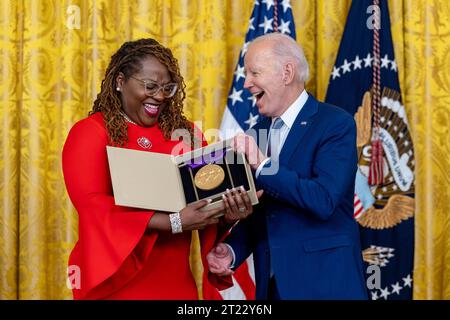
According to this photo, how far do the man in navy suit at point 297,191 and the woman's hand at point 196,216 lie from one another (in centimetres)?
7

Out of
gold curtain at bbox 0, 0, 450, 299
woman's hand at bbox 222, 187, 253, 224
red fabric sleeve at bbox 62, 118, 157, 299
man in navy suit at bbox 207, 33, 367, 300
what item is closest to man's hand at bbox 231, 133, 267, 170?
man in navy suit at bbox 207, 33, 367, 300

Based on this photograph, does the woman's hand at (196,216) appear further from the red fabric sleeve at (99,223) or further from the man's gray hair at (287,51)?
the man's gray hair at (287,51)

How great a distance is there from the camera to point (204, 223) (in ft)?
7.80

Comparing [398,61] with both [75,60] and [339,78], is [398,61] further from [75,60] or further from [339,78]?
[75,60]

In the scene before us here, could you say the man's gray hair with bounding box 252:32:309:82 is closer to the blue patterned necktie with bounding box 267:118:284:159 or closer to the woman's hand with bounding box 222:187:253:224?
the blue patterned necktie with bounding box 267:118:284:159

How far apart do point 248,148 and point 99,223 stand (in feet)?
1.83

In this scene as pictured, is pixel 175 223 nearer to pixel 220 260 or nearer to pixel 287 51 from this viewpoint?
pixel 220 260

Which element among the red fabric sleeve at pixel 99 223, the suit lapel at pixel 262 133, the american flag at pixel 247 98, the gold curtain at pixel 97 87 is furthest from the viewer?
the gold curtain at pixel 97 87

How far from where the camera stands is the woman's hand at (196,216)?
7.74ft

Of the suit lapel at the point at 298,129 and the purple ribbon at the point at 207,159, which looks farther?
the suit lapel at the point at 298,129

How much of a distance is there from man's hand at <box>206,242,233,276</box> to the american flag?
128cm

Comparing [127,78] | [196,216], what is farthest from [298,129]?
[127,78]

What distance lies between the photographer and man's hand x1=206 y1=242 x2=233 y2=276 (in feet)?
8.65

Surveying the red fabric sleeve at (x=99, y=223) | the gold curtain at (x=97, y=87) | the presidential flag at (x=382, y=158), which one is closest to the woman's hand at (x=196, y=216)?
the red fabric sleeve at (x=99, y=223)
